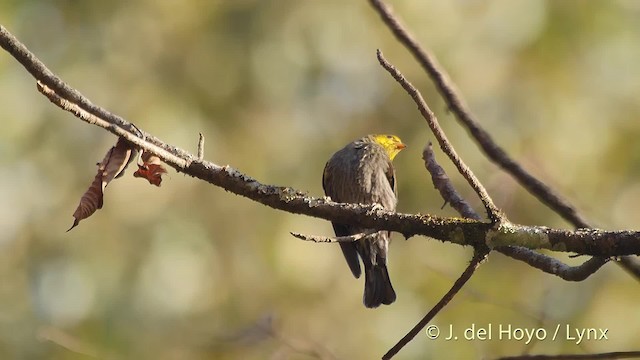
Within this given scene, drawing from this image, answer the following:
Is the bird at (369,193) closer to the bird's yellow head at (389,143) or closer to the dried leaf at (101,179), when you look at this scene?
the bird's yellow head at (389,143)

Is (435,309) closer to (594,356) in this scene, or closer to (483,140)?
(594,356)

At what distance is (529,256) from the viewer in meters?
3.29

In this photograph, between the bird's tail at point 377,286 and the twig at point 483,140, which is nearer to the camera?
the twig at point 483,140

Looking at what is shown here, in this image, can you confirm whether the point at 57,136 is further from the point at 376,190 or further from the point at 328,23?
the point at 376,190

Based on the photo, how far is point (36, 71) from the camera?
266 cm

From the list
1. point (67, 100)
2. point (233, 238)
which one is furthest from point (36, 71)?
point (233, 238)

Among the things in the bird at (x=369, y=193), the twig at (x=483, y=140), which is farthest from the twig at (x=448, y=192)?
the bird at (x=369, y=193)

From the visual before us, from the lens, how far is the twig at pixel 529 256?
9.49 ft

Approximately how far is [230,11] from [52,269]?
3.18 metres

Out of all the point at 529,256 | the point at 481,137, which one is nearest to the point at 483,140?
the point at 481,137

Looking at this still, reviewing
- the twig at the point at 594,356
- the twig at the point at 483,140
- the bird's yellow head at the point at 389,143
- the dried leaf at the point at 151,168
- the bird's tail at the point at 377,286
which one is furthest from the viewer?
the bird's yellow head at the point at 389,143

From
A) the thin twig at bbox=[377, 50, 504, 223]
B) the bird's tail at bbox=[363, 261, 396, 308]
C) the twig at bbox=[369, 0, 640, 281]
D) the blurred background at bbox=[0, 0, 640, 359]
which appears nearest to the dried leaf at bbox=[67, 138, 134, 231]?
the thin twig at bbox=[377, 50, 504, 223]

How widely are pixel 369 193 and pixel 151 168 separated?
318cm

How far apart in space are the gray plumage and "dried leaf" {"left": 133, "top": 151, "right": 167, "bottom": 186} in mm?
2969
